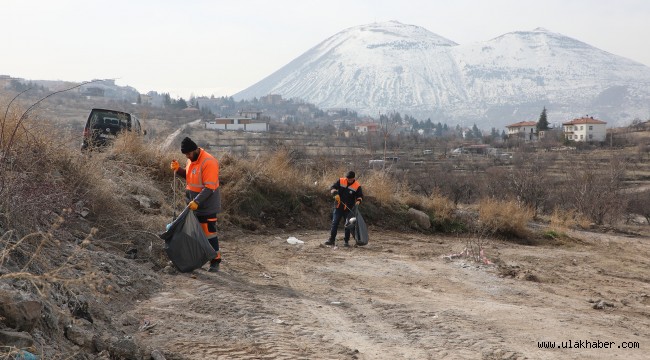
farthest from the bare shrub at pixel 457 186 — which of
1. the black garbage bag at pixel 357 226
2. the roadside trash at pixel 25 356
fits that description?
the roadside trash at pixel 25 356

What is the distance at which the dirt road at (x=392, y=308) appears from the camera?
5.40 metres

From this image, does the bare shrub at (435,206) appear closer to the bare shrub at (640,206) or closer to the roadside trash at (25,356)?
the roadside trash at (25,356)

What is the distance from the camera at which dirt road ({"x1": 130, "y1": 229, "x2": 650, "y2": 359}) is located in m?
5.40

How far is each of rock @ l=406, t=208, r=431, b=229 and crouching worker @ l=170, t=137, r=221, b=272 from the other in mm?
7525

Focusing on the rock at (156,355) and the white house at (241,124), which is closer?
the rock at (156,355)

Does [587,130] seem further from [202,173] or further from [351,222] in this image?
[202,173]

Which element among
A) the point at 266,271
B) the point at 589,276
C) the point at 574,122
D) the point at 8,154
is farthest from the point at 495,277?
the point at 574,122

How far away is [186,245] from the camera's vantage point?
25.5 feet

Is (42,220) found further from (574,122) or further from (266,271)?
(574,122)

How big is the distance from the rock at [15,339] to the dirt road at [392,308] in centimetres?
122

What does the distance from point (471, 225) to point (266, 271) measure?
7.17 metres

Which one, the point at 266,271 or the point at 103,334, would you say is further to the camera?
the point at 266,271

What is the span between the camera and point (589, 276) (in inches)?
379

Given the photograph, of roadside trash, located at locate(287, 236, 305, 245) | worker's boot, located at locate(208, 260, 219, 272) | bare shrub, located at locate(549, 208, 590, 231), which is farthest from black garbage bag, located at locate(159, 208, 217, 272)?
bare shrub, located at locate(549, 208, 590, 231)
